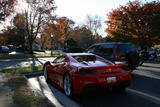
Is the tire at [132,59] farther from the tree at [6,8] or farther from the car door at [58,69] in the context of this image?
the tree at [6,8]

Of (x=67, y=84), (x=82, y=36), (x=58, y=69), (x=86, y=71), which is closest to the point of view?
(x=86, y=71)

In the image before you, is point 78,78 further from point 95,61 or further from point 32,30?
point 32,30

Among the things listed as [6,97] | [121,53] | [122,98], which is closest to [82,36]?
[121,53]

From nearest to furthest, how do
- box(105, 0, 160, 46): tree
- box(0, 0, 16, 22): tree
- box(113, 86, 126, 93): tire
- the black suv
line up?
1. box(113, 86, 126, 93): tire
2. the black suv
3. box(105, 0, 160, 46): tree
4. box(0, 0, 16, 22): tree

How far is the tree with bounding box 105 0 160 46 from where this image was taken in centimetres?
2722

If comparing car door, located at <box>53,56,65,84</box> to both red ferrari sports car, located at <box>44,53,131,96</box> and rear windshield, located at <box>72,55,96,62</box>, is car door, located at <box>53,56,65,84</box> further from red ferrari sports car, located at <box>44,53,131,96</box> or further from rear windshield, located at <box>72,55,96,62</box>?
rear windshield, located at <box>72,55,96,62</box>

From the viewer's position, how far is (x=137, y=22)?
28.2 metres

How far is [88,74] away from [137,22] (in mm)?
22981

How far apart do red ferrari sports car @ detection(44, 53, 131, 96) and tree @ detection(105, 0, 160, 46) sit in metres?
21.1

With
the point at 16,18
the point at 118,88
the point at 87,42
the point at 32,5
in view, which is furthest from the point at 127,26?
the point at 87,42

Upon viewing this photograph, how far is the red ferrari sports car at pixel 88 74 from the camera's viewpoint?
6656 mm

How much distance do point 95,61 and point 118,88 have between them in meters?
1.19

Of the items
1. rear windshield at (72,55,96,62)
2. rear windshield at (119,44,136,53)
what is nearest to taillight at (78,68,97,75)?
rear windshield at (72,55,96,62)

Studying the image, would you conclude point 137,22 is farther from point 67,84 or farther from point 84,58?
point 67,84
